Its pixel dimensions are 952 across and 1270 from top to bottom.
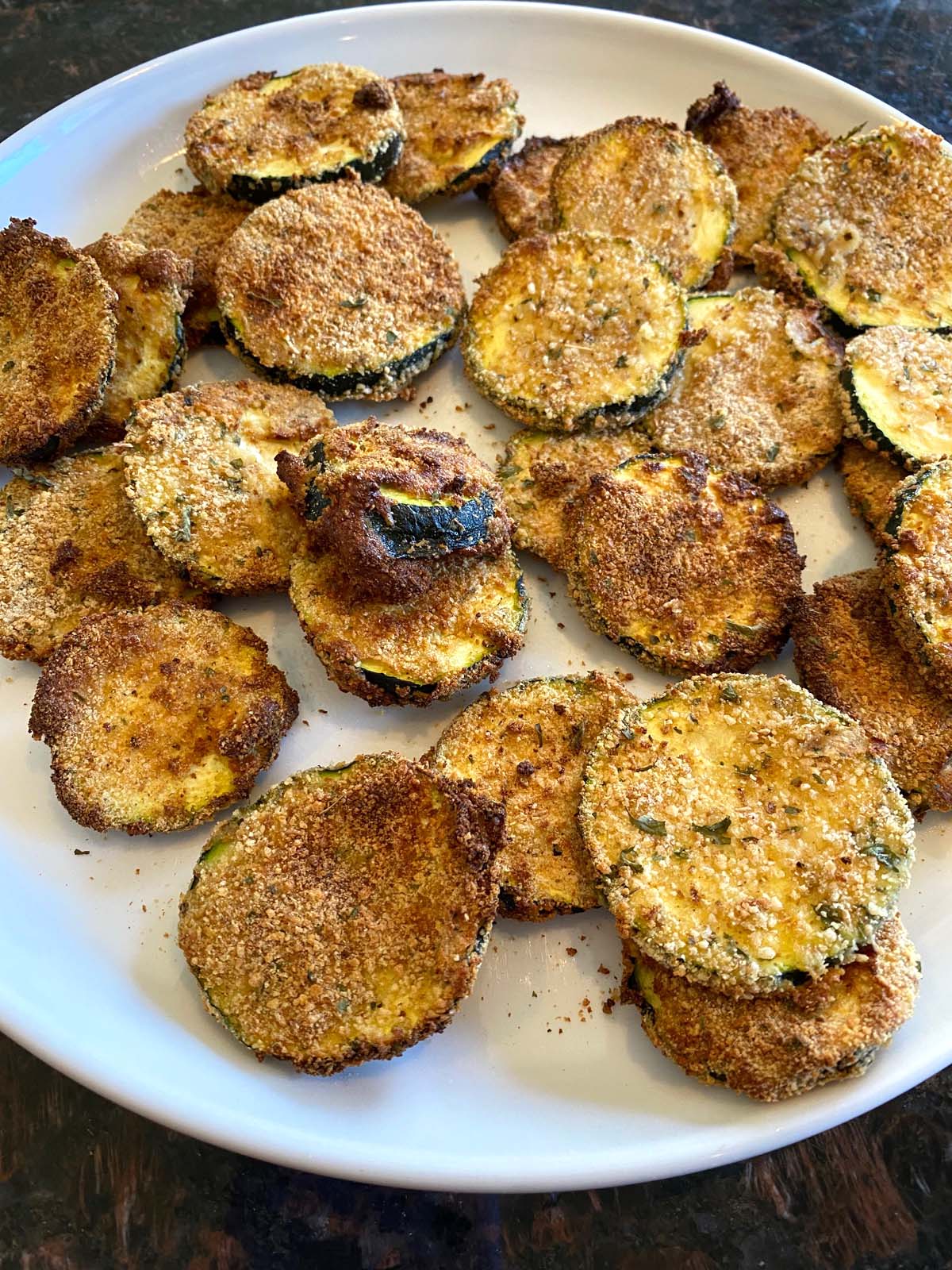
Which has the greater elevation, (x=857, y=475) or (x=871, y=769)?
(x=857, y=475)

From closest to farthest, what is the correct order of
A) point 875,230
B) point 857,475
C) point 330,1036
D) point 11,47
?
point 330,1036 → point 857,475 → point 875,230 → point 11,47

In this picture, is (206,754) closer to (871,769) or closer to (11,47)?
(871,769)

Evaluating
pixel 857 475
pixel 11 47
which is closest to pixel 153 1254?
A: pixel 857 475

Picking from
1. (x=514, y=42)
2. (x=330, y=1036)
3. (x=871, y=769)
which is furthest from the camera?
(x=514, y=42)

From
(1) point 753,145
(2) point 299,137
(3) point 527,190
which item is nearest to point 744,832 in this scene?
(3) point 527,190

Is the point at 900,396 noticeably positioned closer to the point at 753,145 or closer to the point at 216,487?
the point at 753,145

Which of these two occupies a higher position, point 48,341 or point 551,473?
point 48,341
